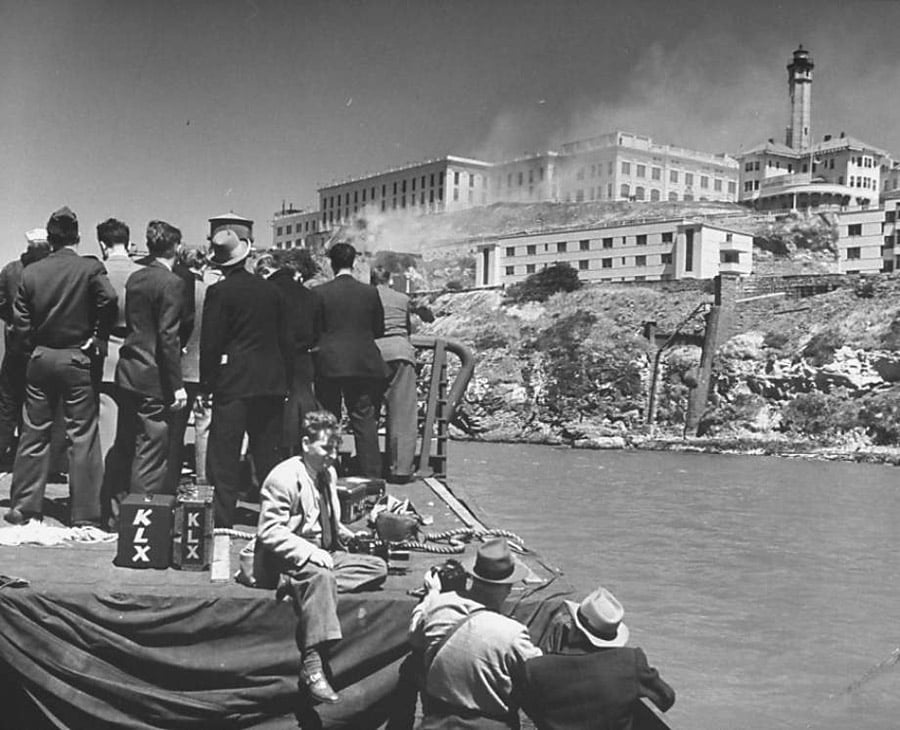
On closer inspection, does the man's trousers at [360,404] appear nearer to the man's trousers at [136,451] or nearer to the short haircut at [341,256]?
the short haircut at [341,256]

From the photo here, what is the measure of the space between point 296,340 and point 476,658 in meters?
3.66

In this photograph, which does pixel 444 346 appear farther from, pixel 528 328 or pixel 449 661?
pixel 528 328

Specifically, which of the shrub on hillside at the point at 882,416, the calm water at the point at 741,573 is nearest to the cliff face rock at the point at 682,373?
the shrub on hillside at the point at 882,416

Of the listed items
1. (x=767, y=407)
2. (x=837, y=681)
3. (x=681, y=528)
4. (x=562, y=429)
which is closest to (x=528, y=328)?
(x=562, y=429)

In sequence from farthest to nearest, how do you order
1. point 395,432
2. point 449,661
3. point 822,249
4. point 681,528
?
point 822,249 → point 681,528 → point 395,432 → point 449,661

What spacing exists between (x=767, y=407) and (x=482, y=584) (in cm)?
4949

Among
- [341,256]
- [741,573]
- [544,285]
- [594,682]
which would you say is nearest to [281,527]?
[594,682]

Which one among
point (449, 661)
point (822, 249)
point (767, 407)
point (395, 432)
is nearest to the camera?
point (449, 661)

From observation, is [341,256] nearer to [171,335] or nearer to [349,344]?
[349,344]

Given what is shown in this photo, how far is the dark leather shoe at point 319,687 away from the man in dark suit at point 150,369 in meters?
1.88

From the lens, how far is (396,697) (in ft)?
17.0

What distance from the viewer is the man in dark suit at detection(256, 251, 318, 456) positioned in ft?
24.8

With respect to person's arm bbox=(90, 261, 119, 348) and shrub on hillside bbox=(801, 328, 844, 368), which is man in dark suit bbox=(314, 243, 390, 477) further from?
shrub on hillside bbox=(801, 328, 844, 368)

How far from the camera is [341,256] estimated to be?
7668 millimetres
